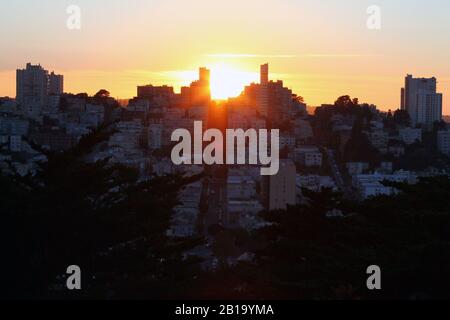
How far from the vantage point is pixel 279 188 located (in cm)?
1723

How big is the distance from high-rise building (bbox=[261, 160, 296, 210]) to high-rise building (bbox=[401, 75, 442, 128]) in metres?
19.3

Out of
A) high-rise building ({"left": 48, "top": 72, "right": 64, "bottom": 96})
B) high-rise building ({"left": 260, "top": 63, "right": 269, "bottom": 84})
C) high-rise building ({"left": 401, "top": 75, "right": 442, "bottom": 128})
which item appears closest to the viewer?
high-rise building ({"left": 260, "top": 63, "right": 269, "bottom": 84})

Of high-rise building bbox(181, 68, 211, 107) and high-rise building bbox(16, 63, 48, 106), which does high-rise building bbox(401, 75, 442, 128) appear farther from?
high-rise building bbox(16, 63, 48, 106)

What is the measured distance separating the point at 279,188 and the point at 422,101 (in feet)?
78.7

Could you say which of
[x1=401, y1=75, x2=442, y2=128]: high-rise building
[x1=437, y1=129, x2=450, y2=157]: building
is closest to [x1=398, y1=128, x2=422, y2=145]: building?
[x1=437, y1=129, x2=450, y2=157]: building

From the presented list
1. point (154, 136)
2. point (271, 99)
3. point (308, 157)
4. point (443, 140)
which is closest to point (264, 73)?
point (271, 99)

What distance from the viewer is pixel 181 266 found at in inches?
313

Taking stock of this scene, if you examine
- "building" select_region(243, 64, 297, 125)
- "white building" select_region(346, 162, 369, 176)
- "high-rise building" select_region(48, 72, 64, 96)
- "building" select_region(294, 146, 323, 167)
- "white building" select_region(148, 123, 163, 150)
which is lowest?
"white building" select_region(346, 162, 369, 176)

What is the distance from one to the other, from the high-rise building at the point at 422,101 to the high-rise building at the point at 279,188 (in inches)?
758

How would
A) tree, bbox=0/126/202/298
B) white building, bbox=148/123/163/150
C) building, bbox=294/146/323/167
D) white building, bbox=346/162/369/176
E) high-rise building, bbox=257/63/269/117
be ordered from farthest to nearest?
1. high-rise building, bbox=257/63/269/117
2. white building, bbox=148/123/163/150
3. building, bbox=294/146/323/167
4. white building, bbox=346/162/369/176
5. tree, bbox=0/126/202/298

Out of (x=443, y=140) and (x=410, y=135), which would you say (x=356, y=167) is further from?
(x=410, y=135)

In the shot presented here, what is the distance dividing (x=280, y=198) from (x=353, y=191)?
318 cm

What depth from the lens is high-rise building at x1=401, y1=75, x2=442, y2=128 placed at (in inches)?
1475
